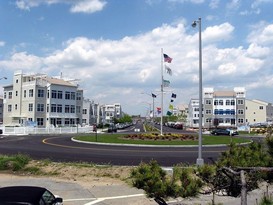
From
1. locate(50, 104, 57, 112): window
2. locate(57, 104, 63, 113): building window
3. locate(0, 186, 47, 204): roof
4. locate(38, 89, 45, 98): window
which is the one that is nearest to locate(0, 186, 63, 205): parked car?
locate(0, 186, 47, 204): roof

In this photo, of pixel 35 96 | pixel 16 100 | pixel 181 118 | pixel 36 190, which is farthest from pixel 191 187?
pixel 181 118

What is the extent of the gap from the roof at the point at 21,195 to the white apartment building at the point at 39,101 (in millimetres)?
65948

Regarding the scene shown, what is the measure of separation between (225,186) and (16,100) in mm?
74418

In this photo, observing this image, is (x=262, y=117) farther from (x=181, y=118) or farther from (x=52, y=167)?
(x=52, y=167)

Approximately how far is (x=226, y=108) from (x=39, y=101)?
202 ft

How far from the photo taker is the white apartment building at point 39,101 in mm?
72062

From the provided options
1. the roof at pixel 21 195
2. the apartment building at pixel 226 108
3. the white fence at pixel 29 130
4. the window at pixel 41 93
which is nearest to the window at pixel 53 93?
the window at pixel 41 93

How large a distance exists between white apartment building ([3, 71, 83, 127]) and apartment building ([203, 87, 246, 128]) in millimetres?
49221

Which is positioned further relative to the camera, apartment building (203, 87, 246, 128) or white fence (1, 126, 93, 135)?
apartment building (203, 87, 246, 128)

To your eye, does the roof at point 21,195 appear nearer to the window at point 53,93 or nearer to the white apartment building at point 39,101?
the white apartment building at point 39,101

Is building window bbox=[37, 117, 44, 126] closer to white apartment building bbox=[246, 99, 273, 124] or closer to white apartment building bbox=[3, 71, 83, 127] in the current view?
white apartment building bbox=[3, 71, 83, 127]

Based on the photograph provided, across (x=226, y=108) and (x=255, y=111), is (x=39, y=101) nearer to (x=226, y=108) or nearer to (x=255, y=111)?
(x=226, y=108)

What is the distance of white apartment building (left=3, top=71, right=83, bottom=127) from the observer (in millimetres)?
72062

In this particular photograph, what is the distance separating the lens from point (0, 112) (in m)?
138
